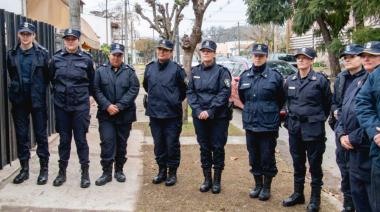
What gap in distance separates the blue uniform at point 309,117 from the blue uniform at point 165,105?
1.46m

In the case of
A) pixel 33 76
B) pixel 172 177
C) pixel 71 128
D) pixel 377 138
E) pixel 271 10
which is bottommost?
pixel 172 177

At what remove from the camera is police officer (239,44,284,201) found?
5.54 meters

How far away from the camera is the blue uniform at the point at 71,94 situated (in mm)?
5902

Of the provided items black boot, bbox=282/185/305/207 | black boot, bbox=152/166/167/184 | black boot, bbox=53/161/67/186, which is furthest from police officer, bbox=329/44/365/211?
black boot, bbox=53/161/67/186

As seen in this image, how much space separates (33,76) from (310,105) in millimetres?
3301

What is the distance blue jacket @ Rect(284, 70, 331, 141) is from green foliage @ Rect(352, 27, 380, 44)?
27.8 ft

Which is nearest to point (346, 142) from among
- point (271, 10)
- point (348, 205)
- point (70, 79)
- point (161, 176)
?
point (348, 205)

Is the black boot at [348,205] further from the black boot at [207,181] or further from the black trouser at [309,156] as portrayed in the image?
the black boot at [207,181]

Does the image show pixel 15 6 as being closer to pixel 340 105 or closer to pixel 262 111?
pixel 262 111

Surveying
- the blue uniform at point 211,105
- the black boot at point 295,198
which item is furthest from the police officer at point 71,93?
the black boot at point 295,198

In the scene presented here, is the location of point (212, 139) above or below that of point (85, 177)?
above

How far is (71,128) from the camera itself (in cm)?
612

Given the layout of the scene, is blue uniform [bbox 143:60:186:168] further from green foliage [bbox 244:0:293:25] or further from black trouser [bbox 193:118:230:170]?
green foliage [bbox 244:0:293:25]

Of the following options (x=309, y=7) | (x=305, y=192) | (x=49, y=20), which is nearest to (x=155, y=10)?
(x=49, y=20)
